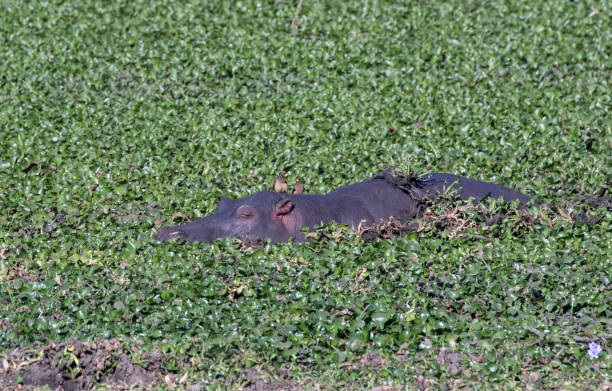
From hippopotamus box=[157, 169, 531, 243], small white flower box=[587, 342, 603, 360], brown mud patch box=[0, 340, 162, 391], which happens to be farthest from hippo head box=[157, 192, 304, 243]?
small white flower box=[587, 342, 603, 360]

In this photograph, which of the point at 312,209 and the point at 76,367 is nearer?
the point at 76,367

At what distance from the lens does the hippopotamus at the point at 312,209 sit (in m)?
7.68

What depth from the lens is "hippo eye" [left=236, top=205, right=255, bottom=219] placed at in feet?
25.2

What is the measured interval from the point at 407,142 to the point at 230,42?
342cm

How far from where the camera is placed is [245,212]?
770 cm

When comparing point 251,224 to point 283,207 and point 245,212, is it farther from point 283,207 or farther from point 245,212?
point 283,207

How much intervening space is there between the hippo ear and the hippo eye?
22 cm

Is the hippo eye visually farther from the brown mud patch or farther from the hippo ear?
the brown mud patch

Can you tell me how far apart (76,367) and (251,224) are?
2637 mm

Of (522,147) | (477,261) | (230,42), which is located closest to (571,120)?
(522,147)

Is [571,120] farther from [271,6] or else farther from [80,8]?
[80,8]

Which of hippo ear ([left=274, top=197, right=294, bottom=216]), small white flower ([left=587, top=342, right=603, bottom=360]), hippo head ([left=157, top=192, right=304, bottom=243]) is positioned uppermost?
small white flower ([left=587, top=342, right=603, bottom=360])

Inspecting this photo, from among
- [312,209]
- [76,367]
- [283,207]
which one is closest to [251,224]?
[283,207]

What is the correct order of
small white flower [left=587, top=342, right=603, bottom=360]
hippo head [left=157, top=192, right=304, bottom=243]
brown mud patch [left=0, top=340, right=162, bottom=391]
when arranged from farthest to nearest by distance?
hippo head [left=157, top=192, right=304, bottom=243]
small white flower [left=587, top=342, right=603, bottom=360]
brown mud patch [left=0, top=340, right=162, bottom=391]
